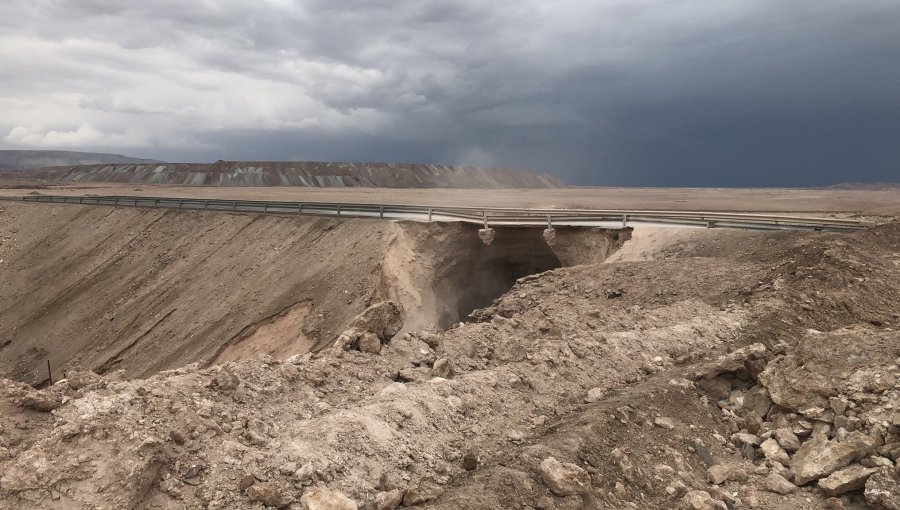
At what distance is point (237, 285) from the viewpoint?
1992 centimetres

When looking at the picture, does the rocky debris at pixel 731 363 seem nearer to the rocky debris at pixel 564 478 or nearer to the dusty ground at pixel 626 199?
the rocky debris at pixel 564 478

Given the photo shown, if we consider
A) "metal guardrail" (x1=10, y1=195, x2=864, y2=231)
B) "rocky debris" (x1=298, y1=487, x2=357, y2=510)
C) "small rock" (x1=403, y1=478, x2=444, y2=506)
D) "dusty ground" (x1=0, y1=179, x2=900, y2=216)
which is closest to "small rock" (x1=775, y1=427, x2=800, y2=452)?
"small rock" (x1=403, y1=478, x2=444, y2=506)

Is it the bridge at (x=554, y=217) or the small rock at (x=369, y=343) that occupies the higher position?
the bridge at (x=554, y=217)

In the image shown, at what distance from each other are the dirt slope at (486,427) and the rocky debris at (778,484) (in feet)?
0.04

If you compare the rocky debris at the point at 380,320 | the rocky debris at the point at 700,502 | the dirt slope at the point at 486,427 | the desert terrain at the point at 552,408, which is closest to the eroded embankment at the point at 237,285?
the desert terrain at the point at 552,408

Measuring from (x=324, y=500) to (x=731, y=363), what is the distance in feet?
18.2

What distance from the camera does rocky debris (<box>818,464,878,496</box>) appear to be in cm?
498

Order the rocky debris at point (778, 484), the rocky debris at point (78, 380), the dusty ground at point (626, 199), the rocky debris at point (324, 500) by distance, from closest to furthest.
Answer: the rocky debris at point (324, 500)
the rocky debris at point (778, 484)
the rocky debris at point (78, 380)
the dusty ground at point (626, 199)

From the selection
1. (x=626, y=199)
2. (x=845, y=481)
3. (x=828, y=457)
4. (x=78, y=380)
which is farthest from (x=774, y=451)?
(x=626, y=199)

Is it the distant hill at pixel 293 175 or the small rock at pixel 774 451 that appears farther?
the distant hill at pixel 293 175

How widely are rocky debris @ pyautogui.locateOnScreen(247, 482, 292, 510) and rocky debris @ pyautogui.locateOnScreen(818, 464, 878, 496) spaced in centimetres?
462

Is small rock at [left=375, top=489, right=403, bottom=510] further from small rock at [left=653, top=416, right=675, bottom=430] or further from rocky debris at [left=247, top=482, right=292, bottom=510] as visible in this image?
small rock at [left=653, top=416, right=675, bottom=430]

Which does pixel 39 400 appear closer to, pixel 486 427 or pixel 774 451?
pixel 486 427

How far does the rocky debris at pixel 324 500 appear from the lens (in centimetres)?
446
